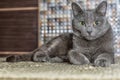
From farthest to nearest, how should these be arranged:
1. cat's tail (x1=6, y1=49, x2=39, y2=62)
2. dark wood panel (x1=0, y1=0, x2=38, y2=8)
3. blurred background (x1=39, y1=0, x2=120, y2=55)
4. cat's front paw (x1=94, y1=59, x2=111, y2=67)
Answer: dark wood panel (x1=0, y1=0, x2=38, y2=8) < blurred background (x1=39, y1=0, x2=120, y2=55) < cat's tail (x1=6, y1=49, x2=39, y2=62) < cat's front paw (x1=94, y1=59, x2=111, y2=67)

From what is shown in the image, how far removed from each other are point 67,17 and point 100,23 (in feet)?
3.21

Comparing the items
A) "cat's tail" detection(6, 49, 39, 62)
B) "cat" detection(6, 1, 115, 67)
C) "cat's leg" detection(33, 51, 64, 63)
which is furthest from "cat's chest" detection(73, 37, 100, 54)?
"cat's tail" detection(6, 49, 39, 62)

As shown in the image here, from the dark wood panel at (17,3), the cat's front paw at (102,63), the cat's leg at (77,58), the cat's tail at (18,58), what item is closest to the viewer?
the cat's front paw at (102,63)

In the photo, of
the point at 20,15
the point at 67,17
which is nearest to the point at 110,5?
the point at 67,17

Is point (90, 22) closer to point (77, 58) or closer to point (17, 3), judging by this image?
point (77, 58)

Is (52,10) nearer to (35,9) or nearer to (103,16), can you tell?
(35,9)

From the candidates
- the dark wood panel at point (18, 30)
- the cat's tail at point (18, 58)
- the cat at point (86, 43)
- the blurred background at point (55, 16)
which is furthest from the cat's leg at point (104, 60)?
the dark wood panel at point (18, 30)

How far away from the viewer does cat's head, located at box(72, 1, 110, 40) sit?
59.7 inches

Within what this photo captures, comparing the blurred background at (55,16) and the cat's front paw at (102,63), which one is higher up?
the blurred background at (55,16)

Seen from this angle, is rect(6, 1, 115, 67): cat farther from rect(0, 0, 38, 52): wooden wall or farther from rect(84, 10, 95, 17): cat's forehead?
rect(0, 0, 38, 52): wooden wall

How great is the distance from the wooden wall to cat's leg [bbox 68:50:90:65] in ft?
3.57

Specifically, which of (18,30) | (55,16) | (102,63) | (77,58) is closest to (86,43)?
(77,58)

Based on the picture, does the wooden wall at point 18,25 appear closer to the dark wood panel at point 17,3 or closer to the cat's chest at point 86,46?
the dark wood panel at point 17,3

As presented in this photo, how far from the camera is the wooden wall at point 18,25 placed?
2625mm
